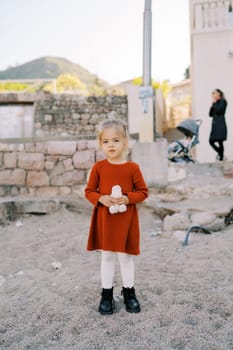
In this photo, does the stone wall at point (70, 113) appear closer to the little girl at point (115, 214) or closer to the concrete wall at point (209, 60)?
the concrete wall at point (209, 60)

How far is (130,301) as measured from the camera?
2.26 m

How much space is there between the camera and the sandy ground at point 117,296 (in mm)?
1935

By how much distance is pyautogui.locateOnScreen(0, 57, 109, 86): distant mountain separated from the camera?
71750 millimetres

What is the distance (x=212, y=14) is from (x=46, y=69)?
72.0m

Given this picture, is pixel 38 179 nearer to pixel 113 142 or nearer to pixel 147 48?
pixel 147 48

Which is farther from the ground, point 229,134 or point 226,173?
point 229,134

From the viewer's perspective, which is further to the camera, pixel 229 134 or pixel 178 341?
pixel 229 134

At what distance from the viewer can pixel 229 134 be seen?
307 inches

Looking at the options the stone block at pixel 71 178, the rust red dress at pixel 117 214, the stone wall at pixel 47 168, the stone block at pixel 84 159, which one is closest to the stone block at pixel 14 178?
the stone wall at pixel 47 168

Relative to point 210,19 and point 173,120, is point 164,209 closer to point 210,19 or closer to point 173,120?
point 210,19

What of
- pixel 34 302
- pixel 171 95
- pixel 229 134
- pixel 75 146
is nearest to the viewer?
pixel 34 302

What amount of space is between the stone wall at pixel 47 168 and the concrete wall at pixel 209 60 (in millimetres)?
3569

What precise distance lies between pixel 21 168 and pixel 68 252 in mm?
2084

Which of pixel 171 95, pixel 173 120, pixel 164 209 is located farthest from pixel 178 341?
pixel 171 95
